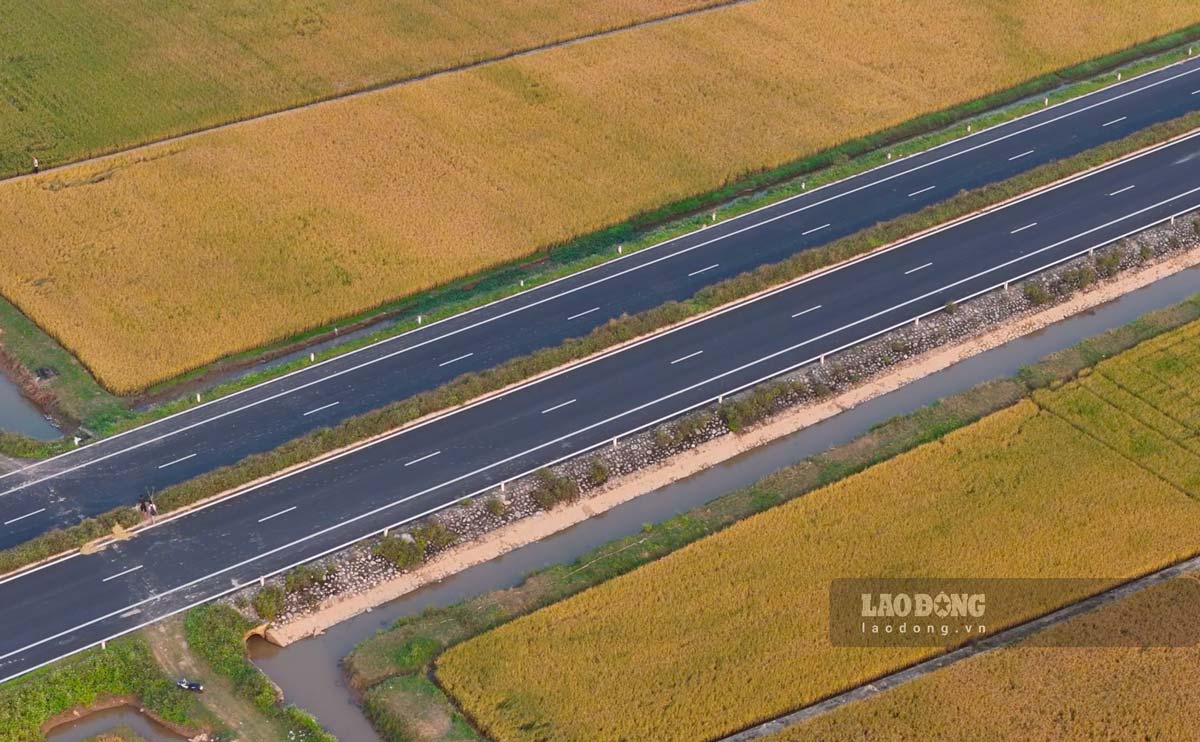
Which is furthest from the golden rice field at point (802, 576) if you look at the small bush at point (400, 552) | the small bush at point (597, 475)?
the small bush at point (597, 475)

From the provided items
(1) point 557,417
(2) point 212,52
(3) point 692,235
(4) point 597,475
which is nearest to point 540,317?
(1) point 557,417

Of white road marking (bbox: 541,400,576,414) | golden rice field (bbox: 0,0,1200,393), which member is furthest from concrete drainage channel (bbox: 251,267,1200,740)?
golden rice field (bbox: 0,0,1200,393)

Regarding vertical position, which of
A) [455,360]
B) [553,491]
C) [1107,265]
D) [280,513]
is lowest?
[1107,265]

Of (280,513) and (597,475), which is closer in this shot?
(280,513)

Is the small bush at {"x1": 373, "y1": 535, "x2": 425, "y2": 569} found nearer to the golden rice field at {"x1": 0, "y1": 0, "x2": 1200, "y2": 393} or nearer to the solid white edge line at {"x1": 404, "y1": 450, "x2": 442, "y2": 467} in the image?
the solid white edge line at {"x1": 404, "y1": 450, "x2": 442, "y2": 467}

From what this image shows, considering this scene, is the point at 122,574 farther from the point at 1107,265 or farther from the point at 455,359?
the point at 1107,265

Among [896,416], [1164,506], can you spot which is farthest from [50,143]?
[1164,506]
